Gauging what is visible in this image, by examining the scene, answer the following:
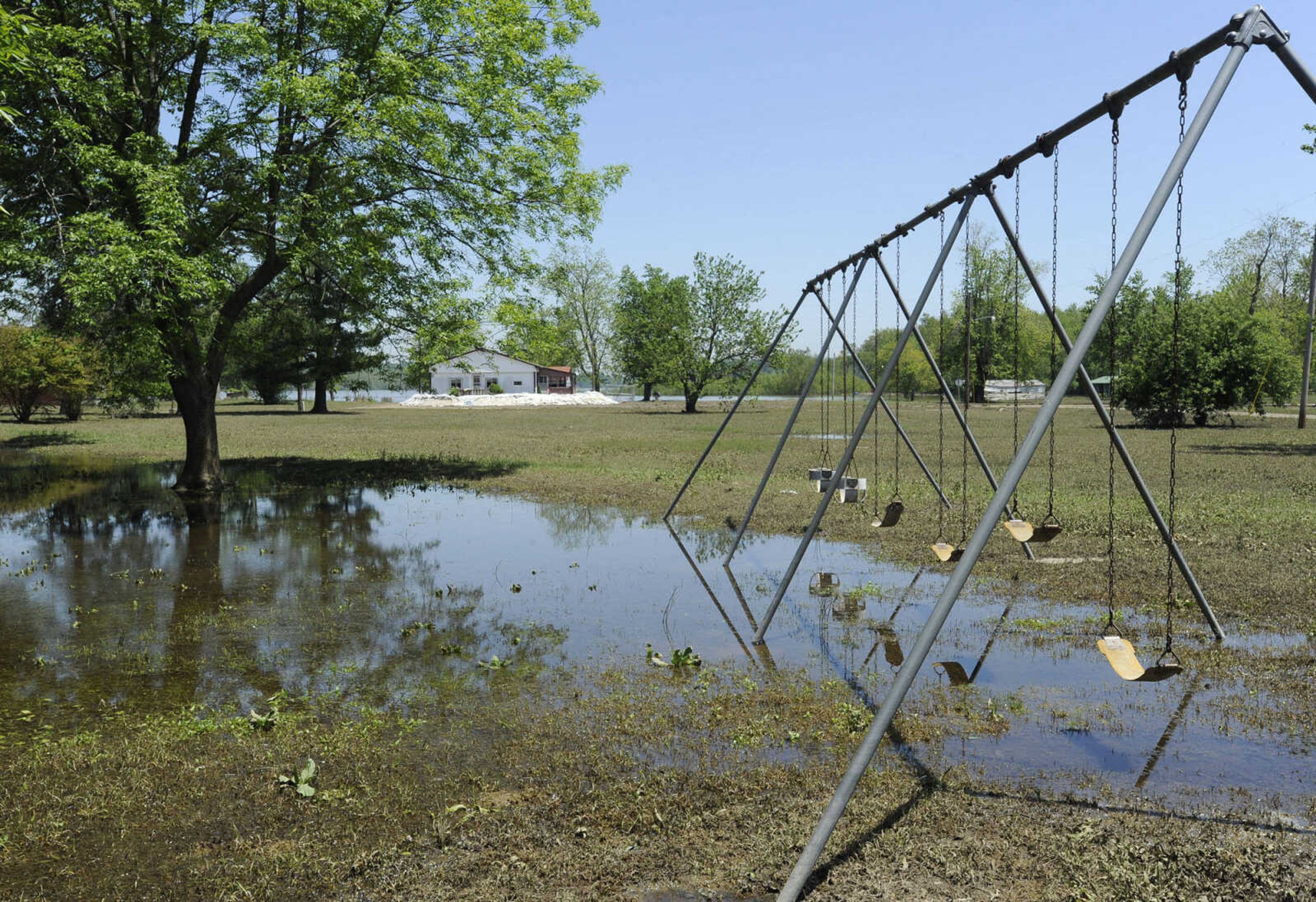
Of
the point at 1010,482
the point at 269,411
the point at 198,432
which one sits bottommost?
the point at 198,432

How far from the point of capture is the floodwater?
17.9 ft

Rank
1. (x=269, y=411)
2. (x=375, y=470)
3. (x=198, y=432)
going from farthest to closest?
(x=269, y=411)
(x=375, y=470)
(x=198, y=432)

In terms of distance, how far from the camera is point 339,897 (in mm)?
3869

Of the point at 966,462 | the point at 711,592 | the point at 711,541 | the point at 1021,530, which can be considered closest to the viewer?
the point at 1021,530

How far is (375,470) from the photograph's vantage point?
2222 centimetres

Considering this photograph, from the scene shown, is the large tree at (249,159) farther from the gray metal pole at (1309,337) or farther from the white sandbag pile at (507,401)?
the white sandbag pile at (507,401)

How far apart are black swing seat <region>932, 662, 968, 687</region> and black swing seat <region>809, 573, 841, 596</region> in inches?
83.2

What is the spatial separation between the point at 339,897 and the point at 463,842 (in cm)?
61

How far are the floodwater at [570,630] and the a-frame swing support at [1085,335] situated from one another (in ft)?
4.58

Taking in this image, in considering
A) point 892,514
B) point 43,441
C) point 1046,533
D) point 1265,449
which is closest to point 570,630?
point 892,514

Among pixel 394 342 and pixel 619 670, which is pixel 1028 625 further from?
pixel 394 342

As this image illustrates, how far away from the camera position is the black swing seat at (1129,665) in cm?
492

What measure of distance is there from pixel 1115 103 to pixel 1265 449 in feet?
78.1

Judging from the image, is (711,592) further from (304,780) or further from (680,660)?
(304,780)
